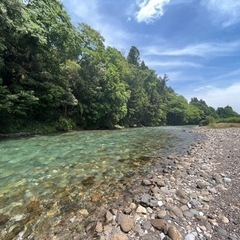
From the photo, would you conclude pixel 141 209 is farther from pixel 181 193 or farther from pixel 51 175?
pixel 51 175

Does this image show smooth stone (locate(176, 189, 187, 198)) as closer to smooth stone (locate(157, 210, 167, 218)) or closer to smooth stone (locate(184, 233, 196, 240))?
smooth stone (locate(157, 210, 167, 218))

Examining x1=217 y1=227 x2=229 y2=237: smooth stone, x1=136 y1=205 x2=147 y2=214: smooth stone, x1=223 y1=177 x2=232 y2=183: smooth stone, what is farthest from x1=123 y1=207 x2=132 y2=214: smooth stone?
x1=223 y1=177 x2=232 y2=183: smooth stone

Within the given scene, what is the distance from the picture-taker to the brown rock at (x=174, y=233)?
3.38 meters

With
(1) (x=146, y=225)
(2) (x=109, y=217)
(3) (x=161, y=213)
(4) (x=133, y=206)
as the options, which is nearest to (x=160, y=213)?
(3) (x=161, y=213)

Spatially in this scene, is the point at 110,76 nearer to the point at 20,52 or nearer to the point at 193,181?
the point at 20,52

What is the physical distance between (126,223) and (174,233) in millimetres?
901

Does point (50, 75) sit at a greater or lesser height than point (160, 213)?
greater

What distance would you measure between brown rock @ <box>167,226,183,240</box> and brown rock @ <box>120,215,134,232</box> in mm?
688

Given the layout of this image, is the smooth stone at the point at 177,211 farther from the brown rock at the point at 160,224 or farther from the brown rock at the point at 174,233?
the brown rock at the point at 174,233

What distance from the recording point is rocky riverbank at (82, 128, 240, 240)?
354cm

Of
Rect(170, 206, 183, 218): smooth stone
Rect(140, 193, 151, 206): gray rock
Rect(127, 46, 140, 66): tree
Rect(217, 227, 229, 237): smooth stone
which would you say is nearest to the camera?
Rect(217, 227, 229, 237): smooth stone

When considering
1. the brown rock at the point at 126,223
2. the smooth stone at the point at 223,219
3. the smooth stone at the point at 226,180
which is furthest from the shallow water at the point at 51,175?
the smooth stone at the point at 223,219

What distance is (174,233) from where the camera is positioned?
3453mm

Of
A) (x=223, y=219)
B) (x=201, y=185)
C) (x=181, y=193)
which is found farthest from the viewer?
(x=201, y=185)
